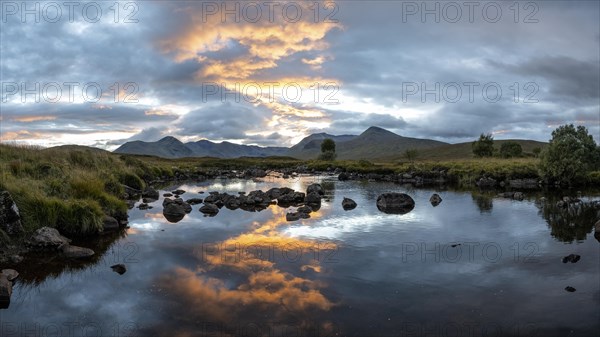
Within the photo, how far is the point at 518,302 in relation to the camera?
12.3 metres

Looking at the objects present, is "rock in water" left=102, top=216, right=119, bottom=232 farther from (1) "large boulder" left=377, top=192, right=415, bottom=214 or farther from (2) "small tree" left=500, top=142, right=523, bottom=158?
(2) "small tree" left=500, top=142, right=523, bottom=158

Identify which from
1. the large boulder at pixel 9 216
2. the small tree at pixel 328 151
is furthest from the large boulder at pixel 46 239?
the small tree at pixel 328 151

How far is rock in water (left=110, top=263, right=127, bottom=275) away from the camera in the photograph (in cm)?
1512

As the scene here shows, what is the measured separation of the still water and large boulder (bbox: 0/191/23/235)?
212 centimetres

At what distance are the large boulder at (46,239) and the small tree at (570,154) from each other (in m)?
50.2

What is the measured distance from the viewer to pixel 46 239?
17.1m

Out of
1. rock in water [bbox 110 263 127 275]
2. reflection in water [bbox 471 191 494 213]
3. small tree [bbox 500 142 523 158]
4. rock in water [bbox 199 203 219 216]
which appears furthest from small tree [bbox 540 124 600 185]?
small tree [bbox 500 142 523 158]

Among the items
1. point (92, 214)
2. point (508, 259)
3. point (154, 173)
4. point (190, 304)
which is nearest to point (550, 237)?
point (508, 259)

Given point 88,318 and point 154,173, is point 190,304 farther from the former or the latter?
point 154,173

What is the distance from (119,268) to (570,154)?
4986 centimetres

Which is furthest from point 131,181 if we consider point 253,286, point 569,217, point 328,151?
point 328,151
